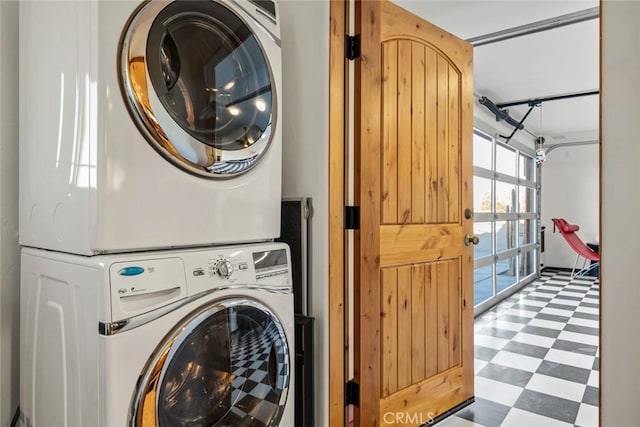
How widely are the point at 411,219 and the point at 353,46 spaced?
2.83 ft

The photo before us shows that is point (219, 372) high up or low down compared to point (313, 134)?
down

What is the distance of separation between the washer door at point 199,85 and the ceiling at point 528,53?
5.17ft

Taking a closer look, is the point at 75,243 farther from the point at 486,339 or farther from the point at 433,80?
the point at 486,339

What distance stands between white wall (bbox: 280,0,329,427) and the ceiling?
112 cm

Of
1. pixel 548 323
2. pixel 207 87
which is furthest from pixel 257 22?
pixel 548 323

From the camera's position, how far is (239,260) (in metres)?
1.28

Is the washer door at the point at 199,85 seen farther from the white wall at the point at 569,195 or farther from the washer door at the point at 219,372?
the white wall at the point at 569,195

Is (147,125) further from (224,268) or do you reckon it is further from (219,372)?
(219,372)

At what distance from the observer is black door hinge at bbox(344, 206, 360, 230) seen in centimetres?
168

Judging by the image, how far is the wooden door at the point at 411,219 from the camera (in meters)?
1.71

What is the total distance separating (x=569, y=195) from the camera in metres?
6.93

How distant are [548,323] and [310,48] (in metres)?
3.59
